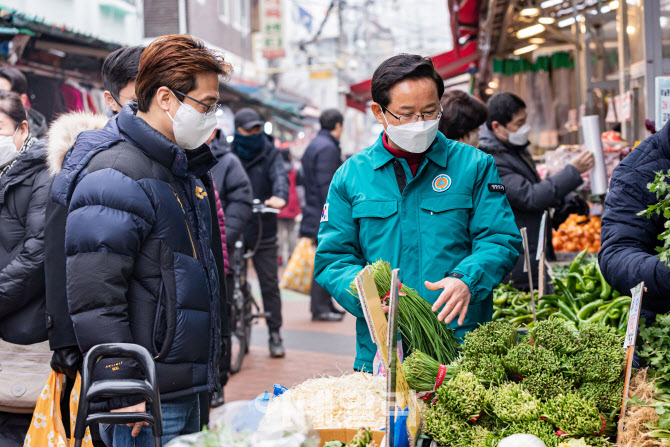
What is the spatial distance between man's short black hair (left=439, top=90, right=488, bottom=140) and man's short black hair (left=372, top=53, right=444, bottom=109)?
168 centimetres

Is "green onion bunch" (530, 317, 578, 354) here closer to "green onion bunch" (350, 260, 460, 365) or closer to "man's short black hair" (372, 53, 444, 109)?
"green onion bunch" (350, 260, 460, 365)

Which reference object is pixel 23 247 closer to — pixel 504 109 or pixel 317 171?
pixel 504 109

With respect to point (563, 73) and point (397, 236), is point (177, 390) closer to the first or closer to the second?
point (397, 236)

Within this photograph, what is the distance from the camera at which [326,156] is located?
984 cm

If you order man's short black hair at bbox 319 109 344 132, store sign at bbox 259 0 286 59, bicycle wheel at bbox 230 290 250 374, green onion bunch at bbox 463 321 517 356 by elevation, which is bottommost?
bicycle wheel at bbox 230 290 250 374

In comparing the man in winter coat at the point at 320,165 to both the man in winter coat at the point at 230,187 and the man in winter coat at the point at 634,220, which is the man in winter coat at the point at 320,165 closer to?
the man in winter coat at the point at 230,187

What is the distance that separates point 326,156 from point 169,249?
7157 mm

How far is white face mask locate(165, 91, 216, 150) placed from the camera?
2877 millimetres

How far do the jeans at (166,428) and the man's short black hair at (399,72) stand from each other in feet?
4.63

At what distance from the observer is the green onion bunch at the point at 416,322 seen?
260 centimetres

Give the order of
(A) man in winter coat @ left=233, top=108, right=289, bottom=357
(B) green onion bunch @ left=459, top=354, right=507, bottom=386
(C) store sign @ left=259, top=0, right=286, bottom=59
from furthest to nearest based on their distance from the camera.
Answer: (C) store sign @ left=259, top=0, right=286, bottom=59 → (A) man in winter coat @ left=233, top=108, right=289, bottom=357 → (B) green onion bunch @ left=459, top=354, right=507, bottom=386

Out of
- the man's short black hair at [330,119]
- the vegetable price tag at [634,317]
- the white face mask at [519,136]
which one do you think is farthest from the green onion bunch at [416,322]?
the man's short black hair at [330,119]

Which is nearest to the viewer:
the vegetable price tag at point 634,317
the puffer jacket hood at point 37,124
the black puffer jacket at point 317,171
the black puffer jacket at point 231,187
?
the vegetable price tag at point 634,317

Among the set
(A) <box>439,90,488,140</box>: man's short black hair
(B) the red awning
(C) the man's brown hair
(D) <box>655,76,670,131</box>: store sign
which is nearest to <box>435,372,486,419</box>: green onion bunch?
(C) the man's brown hair
